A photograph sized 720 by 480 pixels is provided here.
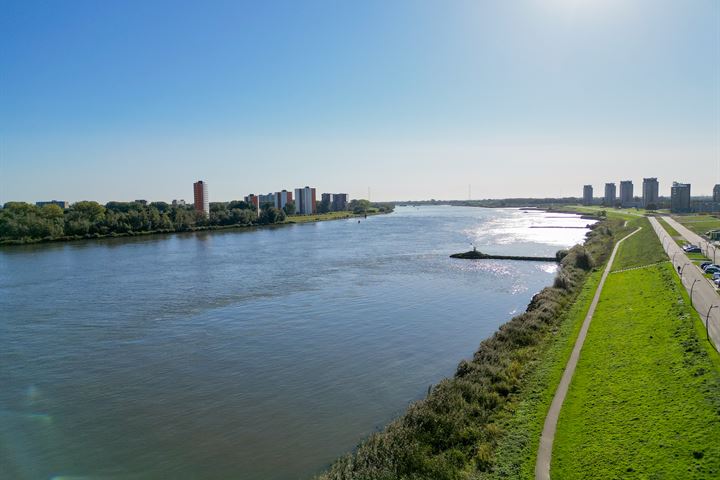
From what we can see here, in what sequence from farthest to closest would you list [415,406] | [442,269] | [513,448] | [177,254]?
[177,254], [442,269], [415,406], [513,448]

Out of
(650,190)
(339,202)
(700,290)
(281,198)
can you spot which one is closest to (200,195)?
(281,198)

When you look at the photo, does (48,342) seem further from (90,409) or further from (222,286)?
(222,286)

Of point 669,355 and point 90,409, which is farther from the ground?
point 669,355

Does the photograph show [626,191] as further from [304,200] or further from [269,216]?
[269,216]

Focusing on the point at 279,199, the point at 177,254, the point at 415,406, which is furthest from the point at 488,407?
the point at 279,199

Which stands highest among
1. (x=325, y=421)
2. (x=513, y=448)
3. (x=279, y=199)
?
(x=279, y=199)

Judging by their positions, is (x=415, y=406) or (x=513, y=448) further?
(x=415, y=406)

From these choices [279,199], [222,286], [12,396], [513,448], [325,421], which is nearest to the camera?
[513,448]

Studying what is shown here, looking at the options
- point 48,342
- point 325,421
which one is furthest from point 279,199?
point 325,421
